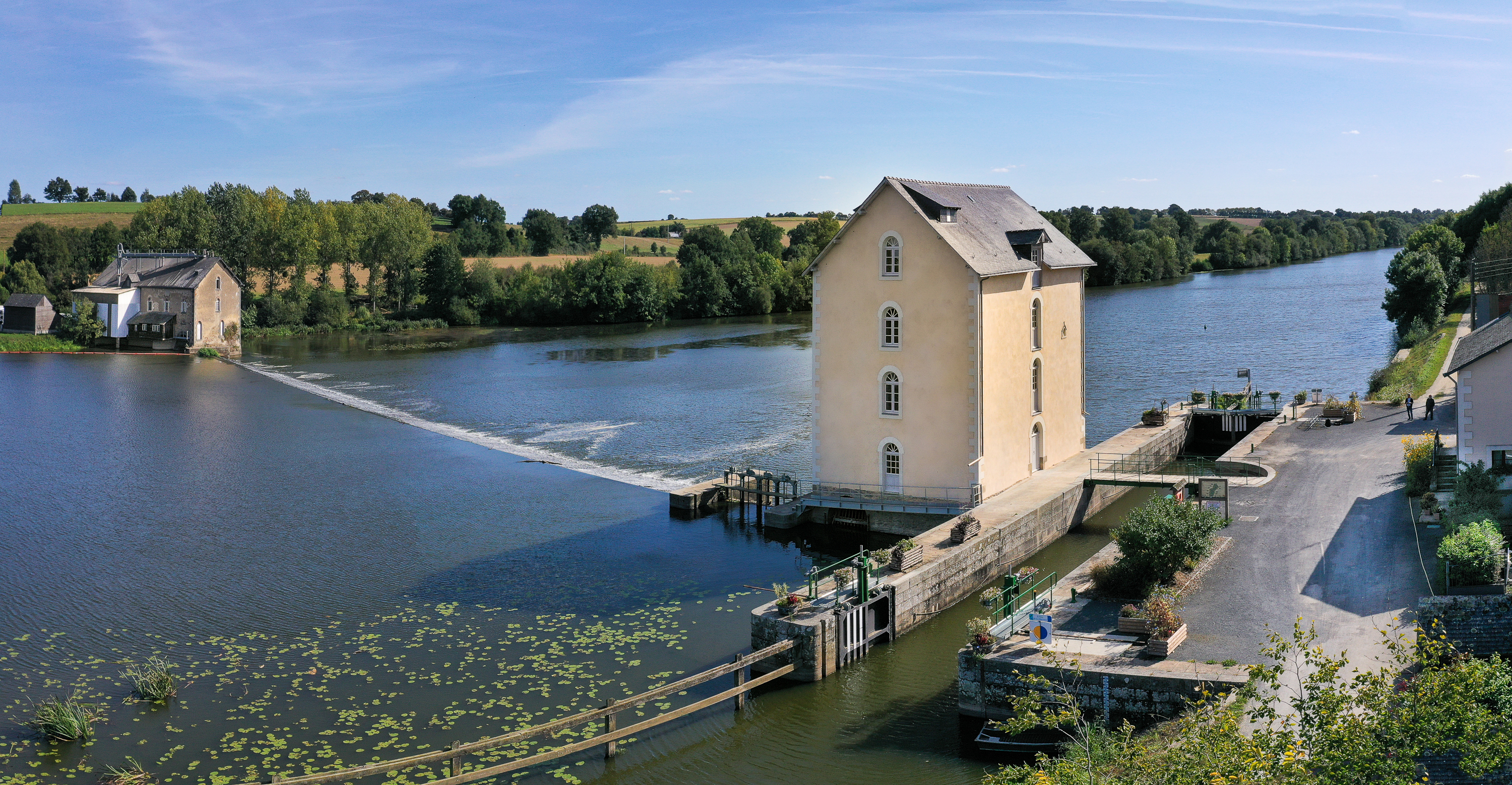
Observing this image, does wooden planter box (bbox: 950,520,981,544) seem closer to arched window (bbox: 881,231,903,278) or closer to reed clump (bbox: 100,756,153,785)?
arched window (bbox: 881,231,903,278)

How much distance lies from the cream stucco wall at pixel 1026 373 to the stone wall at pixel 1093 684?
39.3 ft

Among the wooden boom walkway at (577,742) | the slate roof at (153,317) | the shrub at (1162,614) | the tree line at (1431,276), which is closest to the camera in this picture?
the wooden boom walkway at (577,742)

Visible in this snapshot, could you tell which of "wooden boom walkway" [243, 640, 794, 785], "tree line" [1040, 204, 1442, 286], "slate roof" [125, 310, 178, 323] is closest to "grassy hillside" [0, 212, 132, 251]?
"slate roof" [125, 310, 178, 323]

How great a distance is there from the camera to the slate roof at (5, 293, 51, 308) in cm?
9344

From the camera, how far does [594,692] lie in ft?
70.5

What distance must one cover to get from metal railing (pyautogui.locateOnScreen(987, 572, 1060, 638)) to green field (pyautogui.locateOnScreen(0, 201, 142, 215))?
146370mm

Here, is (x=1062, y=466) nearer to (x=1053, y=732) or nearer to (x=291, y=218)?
(x=1053, y=732)

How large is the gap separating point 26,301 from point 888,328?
89404mm

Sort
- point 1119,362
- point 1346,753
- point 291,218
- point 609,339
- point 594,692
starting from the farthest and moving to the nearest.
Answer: point 291,218 < point 609,339 < point 1119,362 < point 594,692 < point 1346,753

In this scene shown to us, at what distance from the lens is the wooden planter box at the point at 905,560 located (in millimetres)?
25438

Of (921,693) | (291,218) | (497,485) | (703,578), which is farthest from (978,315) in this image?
(291,218)

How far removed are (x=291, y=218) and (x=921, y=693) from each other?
10519 centimetres

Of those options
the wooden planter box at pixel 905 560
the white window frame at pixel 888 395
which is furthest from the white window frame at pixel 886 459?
the wooden planter box at pixel 905 560

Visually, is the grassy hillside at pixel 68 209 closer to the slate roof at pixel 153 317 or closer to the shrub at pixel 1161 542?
the slate roof at pixel 153 317
